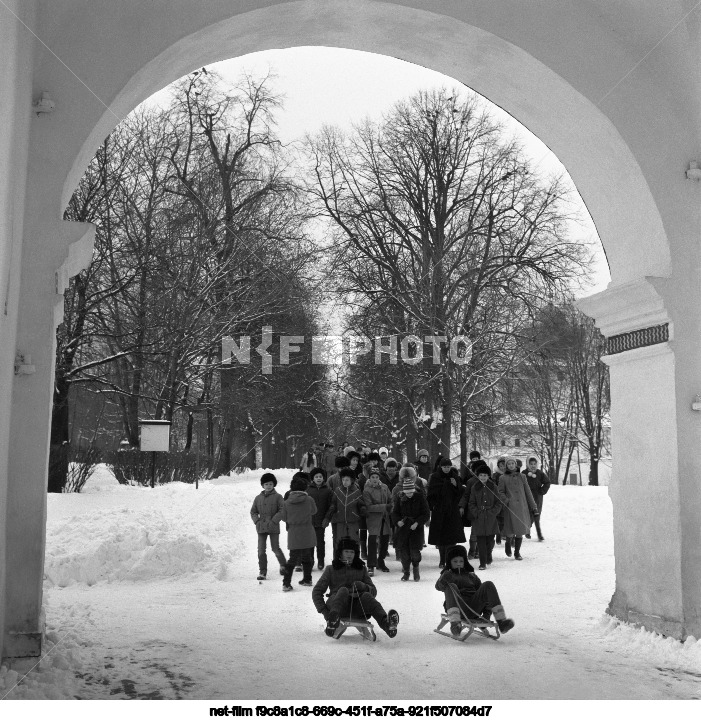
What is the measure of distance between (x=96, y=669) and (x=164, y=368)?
17.0 meters

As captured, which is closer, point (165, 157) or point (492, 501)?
point (492, 501)

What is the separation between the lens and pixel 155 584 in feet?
34.4

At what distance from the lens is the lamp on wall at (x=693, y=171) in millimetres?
7648

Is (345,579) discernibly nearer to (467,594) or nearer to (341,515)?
(467,594)

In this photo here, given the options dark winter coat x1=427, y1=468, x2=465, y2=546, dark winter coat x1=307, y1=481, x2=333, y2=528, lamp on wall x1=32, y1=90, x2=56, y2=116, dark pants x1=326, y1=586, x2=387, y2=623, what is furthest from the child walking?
lamp on wall x1=32, y1=90, x2=56, y2=116

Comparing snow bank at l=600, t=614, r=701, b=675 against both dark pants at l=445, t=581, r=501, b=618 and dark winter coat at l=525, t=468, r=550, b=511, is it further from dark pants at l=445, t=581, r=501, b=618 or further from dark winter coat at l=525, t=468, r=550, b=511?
dark winter coat at l=525, t=468, r=550, b=511

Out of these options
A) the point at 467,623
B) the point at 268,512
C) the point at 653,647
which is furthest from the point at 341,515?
the point at 653,647

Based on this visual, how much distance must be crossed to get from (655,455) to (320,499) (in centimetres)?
502

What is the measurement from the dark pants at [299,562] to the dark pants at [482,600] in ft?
9.65

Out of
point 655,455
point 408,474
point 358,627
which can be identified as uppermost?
point 655,455

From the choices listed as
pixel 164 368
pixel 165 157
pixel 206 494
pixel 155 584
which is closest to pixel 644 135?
pixel 155 584

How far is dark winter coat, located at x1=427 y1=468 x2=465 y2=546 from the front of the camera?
1169cm

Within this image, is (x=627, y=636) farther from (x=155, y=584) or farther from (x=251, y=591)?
(x=155, y=584)

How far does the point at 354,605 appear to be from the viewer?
765cm
